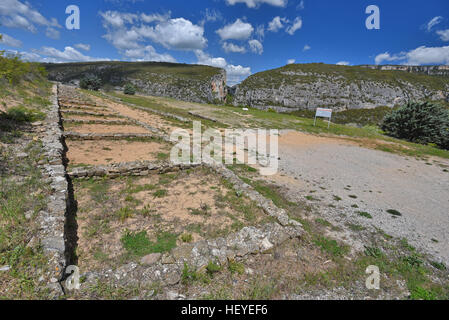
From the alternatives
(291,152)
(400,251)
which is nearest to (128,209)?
(400,251)

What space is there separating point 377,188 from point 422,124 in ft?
79.8

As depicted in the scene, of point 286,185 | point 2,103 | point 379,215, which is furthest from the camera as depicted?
point 2,103

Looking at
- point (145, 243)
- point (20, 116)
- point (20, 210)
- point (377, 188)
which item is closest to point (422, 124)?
point (377, 188)

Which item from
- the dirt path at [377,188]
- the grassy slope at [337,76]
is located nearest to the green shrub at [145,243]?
the dirt path at [377,188]

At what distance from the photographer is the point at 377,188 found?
30.0 ft

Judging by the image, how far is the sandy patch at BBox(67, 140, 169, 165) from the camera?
29.7 feet

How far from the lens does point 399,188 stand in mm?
9305

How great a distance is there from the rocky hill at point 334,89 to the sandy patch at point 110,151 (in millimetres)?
92914

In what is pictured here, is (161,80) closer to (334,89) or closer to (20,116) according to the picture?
(334,89)

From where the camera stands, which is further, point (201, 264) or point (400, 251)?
point (400, 251)

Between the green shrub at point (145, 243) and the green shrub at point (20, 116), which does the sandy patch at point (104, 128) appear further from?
the green shrub at point (145, 243)

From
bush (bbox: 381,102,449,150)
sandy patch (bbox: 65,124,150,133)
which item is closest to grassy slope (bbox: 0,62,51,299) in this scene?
sandy patch (bbox: 65,124,150,133)

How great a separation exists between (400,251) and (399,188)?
226 inches

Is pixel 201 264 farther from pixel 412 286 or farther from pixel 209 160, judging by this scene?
pixel 209 160
